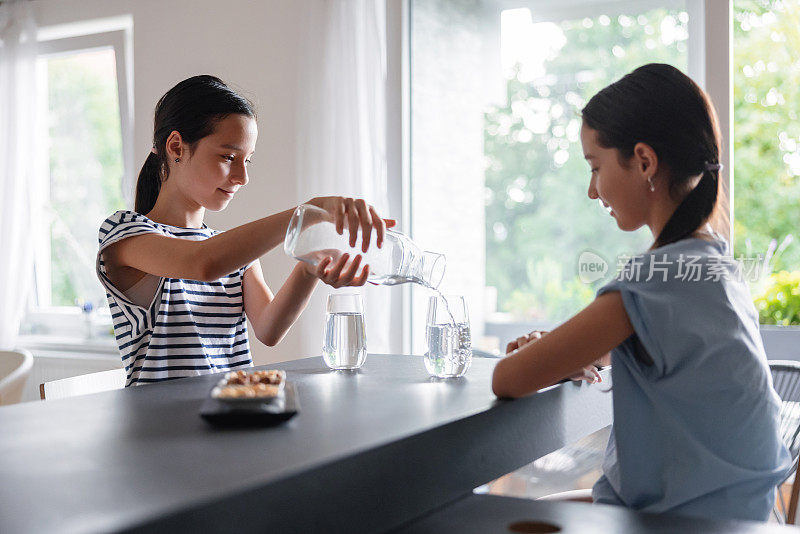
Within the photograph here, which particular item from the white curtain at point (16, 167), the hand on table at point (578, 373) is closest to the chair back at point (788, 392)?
the hand on table at point (578, 373)

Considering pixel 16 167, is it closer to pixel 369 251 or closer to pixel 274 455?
pixel 369 251

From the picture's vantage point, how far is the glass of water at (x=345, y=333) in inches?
56.5

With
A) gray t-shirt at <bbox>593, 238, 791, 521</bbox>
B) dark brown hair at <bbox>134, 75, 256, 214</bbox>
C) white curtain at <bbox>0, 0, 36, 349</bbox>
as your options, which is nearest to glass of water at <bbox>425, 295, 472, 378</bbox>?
gray t-shirt at <bbox>593, 238, 791, 521</bbox>

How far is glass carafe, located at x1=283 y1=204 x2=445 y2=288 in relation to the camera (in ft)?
4.17

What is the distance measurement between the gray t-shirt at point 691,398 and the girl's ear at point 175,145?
0.96m

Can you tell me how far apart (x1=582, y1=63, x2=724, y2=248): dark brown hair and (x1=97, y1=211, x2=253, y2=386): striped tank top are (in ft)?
2.93

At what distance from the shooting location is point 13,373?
2.73 meters

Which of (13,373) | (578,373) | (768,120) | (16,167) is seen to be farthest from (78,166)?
(578,373)

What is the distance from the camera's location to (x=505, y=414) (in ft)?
3.74

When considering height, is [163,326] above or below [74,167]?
below

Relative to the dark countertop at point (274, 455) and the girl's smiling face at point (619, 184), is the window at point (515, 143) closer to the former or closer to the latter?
the girl's smiling face at point (619, 184)

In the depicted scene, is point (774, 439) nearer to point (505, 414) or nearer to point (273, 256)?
point (505, 414)

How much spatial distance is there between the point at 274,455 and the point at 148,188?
1.18 metres

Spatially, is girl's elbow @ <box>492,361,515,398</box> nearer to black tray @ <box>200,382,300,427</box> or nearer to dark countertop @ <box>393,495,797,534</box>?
dark countertop @ <box>393,495,797,534</box>
